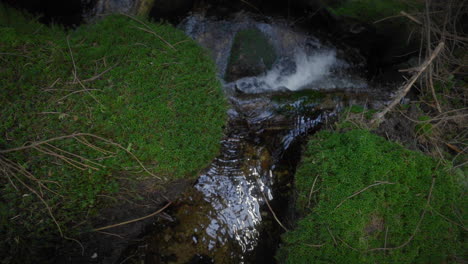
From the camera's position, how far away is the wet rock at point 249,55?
4.40m

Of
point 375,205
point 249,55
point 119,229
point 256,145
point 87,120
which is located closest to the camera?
point 87,120

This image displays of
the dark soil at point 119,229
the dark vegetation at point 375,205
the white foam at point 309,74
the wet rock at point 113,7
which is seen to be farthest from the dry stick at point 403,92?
the wet rock at point 113,7

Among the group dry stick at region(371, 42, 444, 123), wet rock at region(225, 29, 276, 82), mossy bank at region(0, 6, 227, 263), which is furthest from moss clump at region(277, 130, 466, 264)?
wet rock at region(225, 29, 276, 82)

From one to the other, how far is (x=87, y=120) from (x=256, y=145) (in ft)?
7.33

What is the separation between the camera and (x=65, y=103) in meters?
2.25

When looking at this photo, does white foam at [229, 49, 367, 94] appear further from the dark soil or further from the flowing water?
the dark soil

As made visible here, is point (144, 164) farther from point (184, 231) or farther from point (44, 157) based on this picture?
point (184, 231)

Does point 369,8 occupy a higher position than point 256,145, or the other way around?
point 369,8

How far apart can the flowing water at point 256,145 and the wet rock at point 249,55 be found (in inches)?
3.6

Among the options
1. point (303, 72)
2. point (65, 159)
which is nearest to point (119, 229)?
point (65, 159)

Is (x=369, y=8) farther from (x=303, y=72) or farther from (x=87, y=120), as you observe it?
(x=87, y=120)

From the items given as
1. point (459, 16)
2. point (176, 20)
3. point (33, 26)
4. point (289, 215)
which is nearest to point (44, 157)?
point (33, 26)

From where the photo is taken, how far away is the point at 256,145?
3801 mm

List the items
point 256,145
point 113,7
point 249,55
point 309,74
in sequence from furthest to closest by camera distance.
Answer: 1. point 309,74
2. point 249,55
3. point 256,145
4. point 113,7
